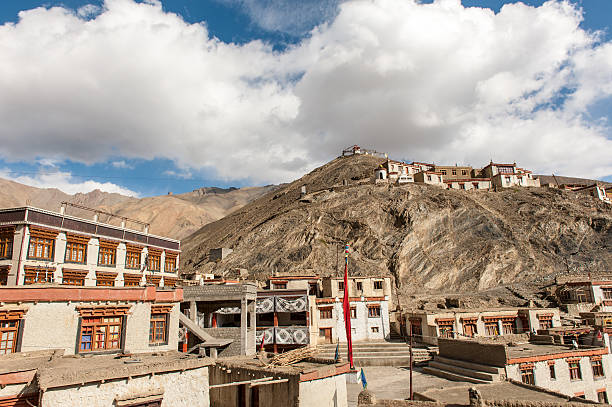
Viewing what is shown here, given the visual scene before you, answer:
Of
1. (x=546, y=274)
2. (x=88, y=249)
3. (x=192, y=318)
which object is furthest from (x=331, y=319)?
(x=546, y=274)

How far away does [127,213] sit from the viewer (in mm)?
192250

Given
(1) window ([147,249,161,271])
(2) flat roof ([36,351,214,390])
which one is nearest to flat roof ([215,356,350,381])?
(2) flat roof ([36,351,214,390])

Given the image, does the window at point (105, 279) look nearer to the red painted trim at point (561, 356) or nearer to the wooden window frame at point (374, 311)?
the wooden window frame at point (374, 311)

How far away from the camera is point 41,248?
102ft

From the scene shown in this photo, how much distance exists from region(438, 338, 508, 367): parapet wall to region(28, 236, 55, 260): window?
34858 millimetres

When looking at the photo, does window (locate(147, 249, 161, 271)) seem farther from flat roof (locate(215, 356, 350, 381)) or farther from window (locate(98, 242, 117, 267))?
flat roof (locate(215, 356, 350, 381))

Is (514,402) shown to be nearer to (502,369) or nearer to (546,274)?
(502,369)

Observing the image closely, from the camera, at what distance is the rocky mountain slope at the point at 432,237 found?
71188 mm

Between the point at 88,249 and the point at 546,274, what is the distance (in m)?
71.5

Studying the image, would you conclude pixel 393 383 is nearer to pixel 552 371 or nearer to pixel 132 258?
pixel 552 371

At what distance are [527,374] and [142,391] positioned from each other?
2723 centimetres

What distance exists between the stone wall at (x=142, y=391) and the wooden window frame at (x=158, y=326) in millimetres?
7012

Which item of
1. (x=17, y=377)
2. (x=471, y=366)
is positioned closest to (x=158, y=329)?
(x=17, y=377)

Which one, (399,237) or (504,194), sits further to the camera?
(504,194)
